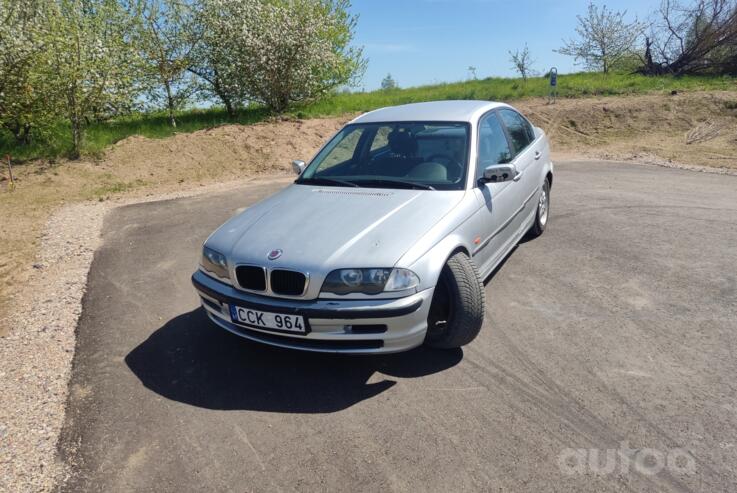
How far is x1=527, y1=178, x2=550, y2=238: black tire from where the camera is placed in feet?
18.7

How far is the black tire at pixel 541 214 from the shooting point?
5711 mm

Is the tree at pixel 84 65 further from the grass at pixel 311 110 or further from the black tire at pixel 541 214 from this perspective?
the black tire at pixel 541 214

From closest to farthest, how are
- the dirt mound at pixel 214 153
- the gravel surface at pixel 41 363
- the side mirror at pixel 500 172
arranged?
the gravel surface at pixel 41 363
the side mirror at pixel 500 172
the dirt mound at pixel 214 153

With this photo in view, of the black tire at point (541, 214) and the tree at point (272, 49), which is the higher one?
the tree at point (272, 49)

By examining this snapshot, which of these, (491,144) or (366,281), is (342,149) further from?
(366,281)

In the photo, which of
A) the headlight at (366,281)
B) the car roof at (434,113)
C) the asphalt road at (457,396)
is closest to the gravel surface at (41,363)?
the asphalt road at (457,396)

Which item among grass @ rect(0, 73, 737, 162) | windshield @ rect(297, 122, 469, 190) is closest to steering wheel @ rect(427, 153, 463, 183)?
windshield @ rect(297, 122, 469, 190)

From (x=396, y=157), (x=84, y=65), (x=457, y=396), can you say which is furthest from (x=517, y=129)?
(x=84, y=65)

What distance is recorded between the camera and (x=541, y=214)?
5832mm

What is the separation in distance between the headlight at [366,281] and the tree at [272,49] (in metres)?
13.4

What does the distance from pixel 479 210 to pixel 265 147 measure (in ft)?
32.5

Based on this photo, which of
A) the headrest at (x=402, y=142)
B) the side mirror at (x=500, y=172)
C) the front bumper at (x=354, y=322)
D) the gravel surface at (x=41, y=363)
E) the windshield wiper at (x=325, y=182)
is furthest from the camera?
the headrest at (x=402, y=142)

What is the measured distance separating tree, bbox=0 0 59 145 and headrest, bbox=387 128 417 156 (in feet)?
30.6

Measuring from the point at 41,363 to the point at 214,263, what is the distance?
156cm
